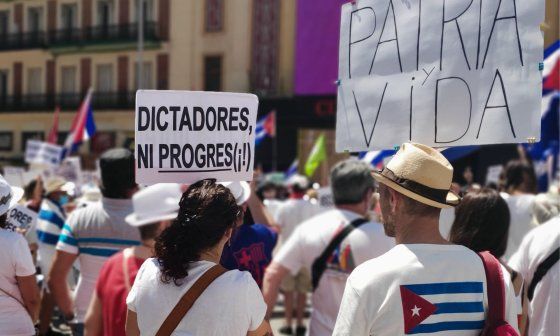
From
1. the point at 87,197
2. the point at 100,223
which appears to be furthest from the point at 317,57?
the point at 100,223

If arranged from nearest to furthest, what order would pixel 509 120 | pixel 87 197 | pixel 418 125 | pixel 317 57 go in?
1. pixel 509 120
2. pixel 418 125
3. pixel 87 197
4. pixel 317 57

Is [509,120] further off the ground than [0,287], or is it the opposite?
[509,120]

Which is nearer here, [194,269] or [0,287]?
[194,269]

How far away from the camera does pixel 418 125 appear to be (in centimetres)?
300

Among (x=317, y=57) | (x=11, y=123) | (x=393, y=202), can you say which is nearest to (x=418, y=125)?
(x=393, y=202)

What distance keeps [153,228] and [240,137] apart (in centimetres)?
56

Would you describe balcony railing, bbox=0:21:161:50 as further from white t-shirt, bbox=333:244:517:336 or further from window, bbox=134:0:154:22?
white t-shirt, bbox=333:244:517:336

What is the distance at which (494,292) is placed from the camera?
2.37m

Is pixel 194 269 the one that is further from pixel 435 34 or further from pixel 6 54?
pixel 6 54

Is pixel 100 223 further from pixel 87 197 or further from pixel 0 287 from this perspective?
pixel 87 197

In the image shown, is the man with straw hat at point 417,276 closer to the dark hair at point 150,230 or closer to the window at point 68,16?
the dark hair at point 150,230

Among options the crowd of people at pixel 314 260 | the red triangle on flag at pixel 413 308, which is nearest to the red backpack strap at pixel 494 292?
the crowd of people at pixel 314 260

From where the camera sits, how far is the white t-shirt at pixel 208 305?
2.46m

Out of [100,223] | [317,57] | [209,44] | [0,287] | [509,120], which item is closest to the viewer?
[509,120]
